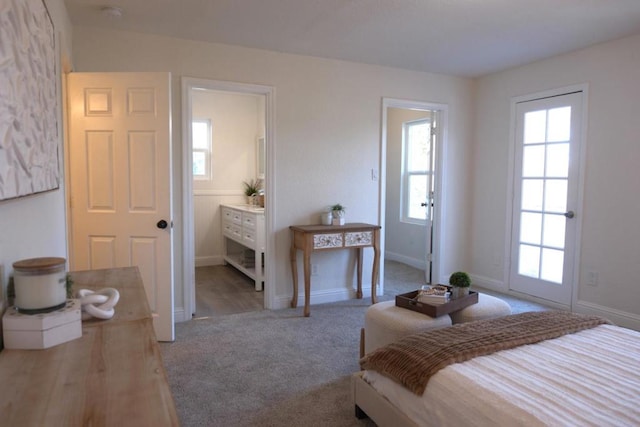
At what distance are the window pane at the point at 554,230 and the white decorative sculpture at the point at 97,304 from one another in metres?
4.08

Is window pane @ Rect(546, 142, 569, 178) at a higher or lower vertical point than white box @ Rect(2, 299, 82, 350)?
higher

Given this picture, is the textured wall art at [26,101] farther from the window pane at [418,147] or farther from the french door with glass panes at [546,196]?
the window pane at [418,147]

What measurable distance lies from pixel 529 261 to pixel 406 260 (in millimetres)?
2098

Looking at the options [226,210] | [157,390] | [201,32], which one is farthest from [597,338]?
[226,210]

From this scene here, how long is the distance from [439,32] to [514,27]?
0.57 metres

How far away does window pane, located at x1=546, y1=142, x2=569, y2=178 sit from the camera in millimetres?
4102

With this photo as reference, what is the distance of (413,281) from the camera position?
531 cm

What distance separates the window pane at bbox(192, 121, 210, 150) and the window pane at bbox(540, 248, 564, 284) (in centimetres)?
455

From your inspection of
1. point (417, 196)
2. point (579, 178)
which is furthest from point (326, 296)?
point (579, 178)

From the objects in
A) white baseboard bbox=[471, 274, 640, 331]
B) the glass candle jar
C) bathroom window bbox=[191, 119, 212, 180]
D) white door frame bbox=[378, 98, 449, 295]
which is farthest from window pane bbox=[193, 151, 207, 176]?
the glass candle jar

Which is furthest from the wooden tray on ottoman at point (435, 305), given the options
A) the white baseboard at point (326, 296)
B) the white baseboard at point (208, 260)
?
the white baseboard at point (208, 260)

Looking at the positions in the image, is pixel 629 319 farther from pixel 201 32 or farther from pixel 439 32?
pixel 201 32

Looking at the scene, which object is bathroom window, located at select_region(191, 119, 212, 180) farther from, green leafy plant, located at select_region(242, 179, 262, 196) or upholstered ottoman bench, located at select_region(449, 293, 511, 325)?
upholstered ottoman bench, located at select_region(449, 293, 511, 325)

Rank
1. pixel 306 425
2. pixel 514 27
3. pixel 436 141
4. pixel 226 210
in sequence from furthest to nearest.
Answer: pixel 226 210 < pixel 436 141 < pixel 514 27 < pixel 306 425
